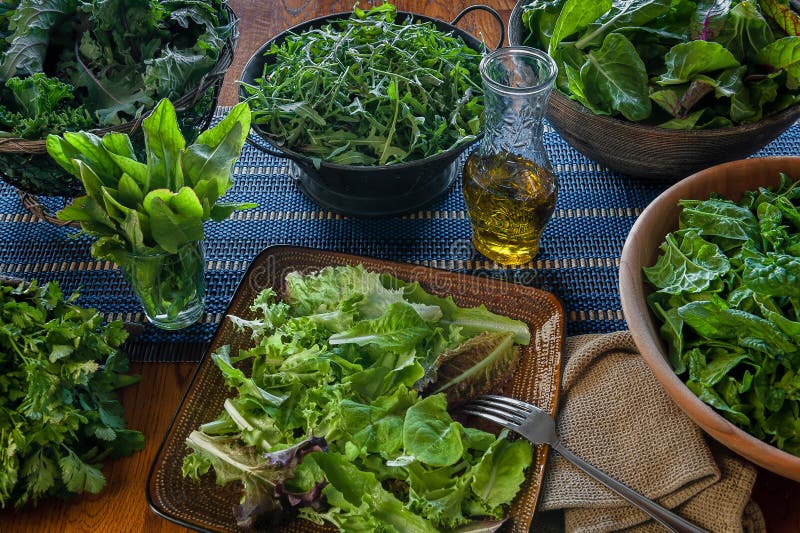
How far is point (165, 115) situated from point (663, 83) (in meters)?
0.77

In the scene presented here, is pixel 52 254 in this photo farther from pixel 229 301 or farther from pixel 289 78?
pixel 289 78

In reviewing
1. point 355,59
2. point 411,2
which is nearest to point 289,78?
point 355,59

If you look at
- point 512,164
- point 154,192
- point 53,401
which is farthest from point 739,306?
point 53,401

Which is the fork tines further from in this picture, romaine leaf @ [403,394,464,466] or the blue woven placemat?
the blue woven placemat

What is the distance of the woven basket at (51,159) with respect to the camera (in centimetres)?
107

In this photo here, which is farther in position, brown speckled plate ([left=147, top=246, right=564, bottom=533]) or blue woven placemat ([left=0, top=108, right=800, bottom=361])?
blue woven placemat ([left=0, top=108, right=800, bottom=361])

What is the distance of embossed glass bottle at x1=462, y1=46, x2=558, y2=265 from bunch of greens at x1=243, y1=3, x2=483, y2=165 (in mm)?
73

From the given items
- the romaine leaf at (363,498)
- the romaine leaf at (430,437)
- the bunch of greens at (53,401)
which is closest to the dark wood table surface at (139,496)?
the bunch of greens at (53,401)

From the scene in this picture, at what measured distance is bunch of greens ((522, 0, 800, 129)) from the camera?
1.11m

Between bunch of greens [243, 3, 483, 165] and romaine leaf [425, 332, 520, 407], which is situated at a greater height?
bunch of greens [243, 3, 483, 165]

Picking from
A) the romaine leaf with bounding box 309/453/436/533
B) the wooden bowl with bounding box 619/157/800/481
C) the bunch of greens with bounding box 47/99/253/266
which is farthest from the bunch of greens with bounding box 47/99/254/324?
the wooden bowl with bounding box 619/157/800/481

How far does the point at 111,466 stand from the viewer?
38.8 inches

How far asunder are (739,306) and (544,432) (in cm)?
30

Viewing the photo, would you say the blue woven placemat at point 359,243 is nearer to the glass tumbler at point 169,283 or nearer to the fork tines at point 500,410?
the glass tumbler at point 169,283
